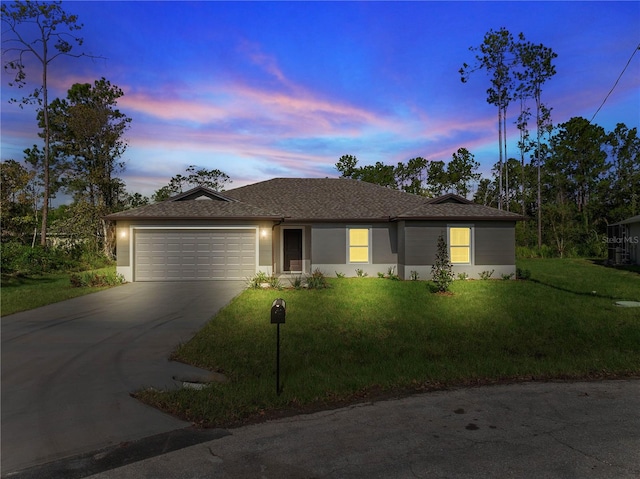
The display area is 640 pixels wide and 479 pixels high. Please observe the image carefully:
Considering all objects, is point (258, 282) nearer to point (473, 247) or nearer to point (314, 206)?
point (314, 206)

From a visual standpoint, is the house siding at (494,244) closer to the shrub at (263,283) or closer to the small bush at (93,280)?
the shrub at (263,283)

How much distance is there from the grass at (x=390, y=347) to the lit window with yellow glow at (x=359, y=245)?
5411 mm

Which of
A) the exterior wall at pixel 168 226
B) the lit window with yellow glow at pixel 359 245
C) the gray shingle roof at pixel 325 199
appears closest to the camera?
the exterior wall at pixel 168 226

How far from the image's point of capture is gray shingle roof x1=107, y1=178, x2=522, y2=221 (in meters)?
15.8

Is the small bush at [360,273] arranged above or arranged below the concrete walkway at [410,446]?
above

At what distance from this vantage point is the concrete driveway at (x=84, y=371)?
3488mm

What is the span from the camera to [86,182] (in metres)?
26.8

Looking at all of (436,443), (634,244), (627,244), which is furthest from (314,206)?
(627,244)

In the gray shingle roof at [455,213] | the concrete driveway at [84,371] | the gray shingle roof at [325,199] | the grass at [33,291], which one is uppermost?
the gray shingle roof at [325,199]

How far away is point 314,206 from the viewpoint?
1855cm

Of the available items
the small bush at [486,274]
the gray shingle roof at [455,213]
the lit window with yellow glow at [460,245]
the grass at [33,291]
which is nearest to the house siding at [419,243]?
the gray shingle roof at [455,213]

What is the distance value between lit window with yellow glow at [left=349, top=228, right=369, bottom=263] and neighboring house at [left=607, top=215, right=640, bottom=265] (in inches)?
627

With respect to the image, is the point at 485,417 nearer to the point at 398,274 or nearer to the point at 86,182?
the point at 398,274

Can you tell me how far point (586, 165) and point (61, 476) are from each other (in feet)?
157
